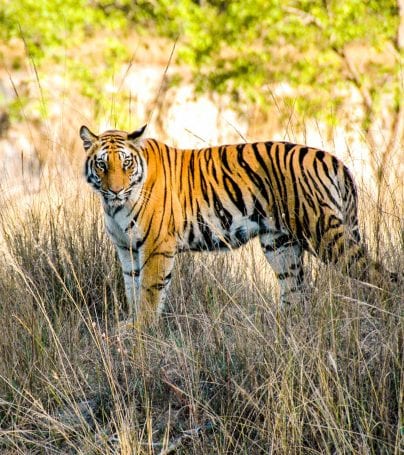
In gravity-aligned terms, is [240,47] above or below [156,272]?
above

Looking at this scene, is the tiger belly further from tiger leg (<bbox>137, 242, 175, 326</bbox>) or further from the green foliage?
the green foliage

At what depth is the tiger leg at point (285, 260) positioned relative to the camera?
206 inches

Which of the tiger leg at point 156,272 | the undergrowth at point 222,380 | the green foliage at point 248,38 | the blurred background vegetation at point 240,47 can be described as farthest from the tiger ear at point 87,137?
the green foliage at point 248,38

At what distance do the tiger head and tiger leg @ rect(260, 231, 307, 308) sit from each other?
81 cm

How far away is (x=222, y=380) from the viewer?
3.65m

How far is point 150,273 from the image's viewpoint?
5234 millimetres

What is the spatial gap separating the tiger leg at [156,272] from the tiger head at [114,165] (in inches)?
13.6

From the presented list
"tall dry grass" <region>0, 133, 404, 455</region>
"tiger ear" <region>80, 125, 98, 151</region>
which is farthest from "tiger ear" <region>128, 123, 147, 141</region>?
"tall dry grass" <region>0, 133, 404, 455</region>

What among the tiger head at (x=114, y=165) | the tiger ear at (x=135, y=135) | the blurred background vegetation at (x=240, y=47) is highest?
the blurred background vegetation at (x=240, y=47)

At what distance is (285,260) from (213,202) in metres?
0.55

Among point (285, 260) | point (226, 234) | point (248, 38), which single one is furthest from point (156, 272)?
point (248, 38)

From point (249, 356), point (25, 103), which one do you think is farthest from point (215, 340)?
point (25, 103)

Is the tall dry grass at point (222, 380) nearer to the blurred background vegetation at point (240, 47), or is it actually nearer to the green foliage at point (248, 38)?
the blurred background vegetation at point (240, 47)

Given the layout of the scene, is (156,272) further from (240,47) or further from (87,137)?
(240,47)
